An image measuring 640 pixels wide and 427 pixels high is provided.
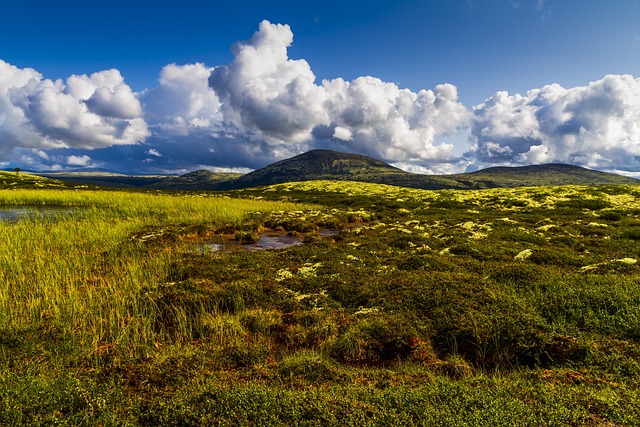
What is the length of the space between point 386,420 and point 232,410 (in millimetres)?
2875

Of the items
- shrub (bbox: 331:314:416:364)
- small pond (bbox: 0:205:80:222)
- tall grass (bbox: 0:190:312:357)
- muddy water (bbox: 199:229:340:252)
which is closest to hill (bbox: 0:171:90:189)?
small pond (bbox: 0:205:80:222)

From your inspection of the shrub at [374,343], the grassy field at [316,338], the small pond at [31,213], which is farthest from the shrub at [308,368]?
the small pond at [31,213]

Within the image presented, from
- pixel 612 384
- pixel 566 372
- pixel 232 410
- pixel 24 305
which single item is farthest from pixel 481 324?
pixel 24 305

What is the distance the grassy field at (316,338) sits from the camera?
5.97m

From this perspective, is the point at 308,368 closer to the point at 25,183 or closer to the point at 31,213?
the point at 31,213

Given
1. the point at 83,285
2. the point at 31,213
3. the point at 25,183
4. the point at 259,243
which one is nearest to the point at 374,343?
the point at 83,285

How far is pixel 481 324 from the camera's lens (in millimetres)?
9602

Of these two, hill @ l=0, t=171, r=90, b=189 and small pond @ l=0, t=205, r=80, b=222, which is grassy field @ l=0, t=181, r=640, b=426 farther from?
hill @ l=0, t=171, r=90, b=189

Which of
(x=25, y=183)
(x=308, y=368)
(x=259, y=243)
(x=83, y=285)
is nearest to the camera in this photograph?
(x=308, y=368)

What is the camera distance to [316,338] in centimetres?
959

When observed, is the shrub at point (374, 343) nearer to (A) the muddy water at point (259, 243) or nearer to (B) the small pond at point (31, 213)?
(A) the muddy water at point (259, 243)

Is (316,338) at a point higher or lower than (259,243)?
lower

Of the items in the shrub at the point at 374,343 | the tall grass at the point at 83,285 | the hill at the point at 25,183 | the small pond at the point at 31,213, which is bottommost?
the shrub at the point at 374,343

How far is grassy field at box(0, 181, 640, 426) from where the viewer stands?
5.97 m
